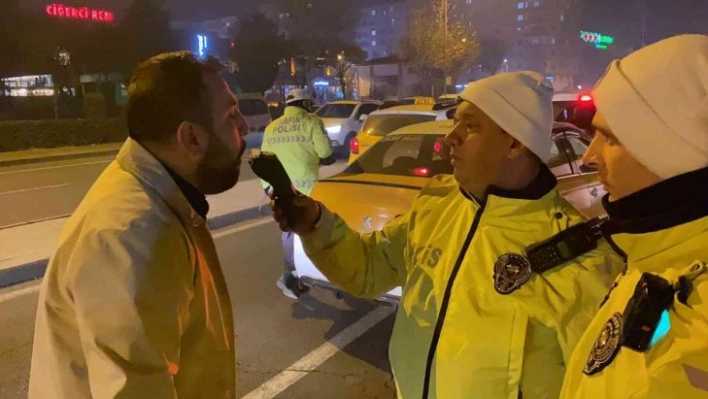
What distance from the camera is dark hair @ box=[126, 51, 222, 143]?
1.51 metres

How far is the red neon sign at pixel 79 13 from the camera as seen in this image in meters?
27.0

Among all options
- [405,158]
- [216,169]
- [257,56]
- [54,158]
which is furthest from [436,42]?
[216,169]

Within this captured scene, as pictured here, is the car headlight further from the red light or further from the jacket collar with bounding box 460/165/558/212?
the jacket collar with bounding box 460/165/558/212

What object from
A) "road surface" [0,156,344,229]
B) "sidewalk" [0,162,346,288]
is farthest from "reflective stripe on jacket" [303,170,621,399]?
"road surface" [0,156,344,229]

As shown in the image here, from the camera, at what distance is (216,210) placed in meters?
9.10

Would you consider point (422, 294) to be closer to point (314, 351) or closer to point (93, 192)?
point (93, 192)

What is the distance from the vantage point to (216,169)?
1.66m

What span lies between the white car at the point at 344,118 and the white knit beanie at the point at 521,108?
14981 mm

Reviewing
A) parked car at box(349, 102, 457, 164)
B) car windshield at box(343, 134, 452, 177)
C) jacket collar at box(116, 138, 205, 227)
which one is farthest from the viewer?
parked car at box(349, 102, 457, 164)

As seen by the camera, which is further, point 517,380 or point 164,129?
point 517,380

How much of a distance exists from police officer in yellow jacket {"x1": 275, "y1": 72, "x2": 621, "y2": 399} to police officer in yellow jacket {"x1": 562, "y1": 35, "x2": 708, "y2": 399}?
362 millimetres

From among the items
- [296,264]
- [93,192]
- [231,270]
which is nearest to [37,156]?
[231,270]

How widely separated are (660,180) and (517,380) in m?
0.73

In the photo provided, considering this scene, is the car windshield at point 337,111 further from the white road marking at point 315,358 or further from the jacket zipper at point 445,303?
the jacket zipper at point 445,303
